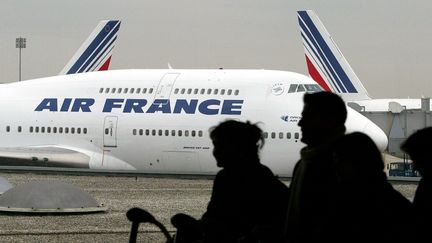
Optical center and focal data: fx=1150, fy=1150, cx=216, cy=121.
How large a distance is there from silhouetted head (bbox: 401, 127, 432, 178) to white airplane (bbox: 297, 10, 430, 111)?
68.7 meters

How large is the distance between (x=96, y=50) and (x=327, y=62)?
66.5 ft

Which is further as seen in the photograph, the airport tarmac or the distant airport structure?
the distant airport structure

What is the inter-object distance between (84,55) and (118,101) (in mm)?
23599

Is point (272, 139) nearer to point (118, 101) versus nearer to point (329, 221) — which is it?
point (118, 101)

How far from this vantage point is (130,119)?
40.8 m

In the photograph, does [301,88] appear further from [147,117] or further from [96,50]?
[96,50]

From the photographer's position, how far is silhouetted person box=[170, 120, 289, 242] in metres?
7.69

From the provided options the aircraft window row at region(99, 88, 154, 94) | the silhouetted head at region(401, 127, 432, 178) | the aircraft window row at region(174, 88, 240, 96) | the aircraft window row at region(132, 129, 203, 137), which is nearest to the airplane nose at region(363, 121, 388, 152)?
the aircraft window row at region(174, 88, 240, 96)

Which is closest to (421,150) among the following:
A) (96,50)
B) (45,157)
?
(45,157)

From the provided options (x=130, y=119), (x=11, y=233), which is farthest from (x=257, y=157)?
(x=130, y=119)

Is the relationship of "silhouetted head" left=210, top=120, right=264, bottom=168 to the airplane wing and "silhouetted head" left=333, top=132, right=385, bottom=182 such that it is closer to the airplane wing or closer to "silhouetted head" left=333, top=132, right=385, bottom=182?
"silhouetted head" left=333, top=132, right=385, bottom=182

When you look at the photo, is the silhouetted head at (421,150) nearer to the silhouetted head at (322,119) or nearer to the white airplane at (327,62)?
the silhouetted head at (322,119)

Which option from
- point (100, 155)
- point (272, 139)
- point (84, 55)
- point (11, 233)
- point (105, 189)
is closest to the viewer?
point (11, 233)

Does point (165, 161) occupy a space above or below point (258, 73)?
below
